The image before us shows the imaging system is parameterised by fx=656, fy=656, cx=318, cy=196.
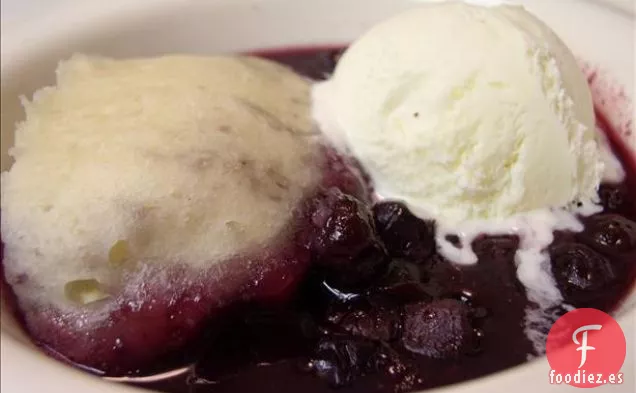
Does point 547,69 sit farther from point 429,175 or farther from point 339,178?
point 339,178

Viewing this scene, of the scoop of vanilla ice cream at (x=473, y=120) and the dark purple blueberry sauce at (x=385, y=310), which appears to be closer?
the dark purple blueberry sauce at (x=385, y=310)

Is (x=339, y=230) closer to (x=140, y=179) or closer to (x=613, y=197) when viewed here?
(x=140, y=179)

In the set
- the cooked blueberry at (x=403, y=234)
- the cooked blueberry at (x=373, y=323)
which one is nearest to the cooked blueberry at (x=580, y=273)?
the cooked blueberry at (x=403, y=234)

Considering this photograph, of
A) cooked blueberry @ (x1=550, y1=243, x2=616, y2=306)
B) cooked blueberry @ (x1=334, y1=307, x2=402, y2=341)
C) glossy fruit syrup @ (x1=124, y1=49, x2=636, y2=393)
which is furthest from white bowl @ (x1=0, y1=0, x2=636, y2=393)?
cooked blueberry @ (x1=334, y1=307, x2=402, y2=341)

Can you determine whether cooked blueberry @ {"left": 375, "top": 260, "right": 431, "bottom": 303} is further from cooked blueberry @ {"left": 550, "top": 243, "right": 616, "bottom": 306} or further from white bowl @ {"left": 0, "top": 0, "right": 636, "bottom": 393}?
white bowl @ {"left": 0, "top": 0, "right": 636, "bottom": 393}

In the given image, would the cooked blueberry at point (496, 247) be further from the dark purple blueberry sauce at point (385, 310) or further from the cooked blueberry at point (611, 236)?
the cooked blueberry at point (611, 236)

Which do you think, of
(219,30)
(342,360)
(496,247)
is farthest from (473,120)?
(219,30)

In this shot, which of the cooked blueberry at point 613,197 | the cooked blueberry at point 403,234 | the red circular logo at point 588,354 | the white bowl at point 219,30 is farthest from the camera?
the white bowl at point 219,30
